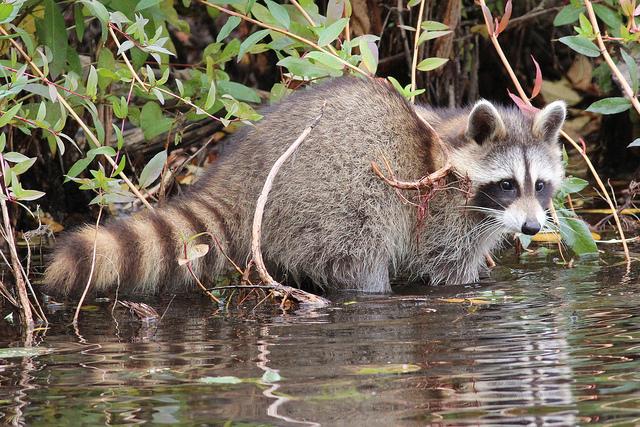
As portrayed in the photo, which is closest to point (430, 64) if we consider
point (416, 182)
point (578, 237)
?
point (416, 182)

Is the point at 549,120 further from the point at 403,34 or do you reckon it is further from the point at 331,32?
the point at 403,34

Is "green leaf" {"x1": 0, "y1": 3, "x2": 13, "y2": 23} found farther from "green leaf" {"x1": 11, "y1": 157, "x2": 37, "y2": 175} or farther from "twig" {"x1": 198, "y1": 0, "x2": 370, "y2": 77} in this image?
"twig" {"x1": 198, "y1": 0, "x2": 370, "y2": 77}

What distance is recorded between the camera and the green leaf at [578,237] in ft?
17.9

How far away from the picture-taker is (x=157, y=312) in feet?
15.3

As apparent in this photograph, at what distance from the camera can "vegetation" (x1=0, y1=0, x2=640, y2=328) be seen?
181 inches

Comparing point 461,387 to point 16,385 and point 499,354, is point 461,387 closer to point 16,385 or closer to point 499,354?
point 499,354

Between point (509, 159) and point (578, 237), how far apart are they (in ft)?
1.73

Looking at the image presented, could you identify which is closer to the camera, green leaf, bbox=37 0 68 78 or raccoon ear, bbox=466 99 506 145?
green leaf, bbox=37 0 68 78

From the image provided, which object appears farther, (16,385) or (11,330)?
(11,330)

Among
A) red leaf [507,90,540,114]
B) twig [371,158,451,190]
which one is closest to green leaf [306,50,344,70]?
twig [371,158,451,190]

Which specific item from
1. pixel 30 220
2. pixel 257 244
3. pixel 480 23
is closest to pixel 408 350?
pixel 257 244

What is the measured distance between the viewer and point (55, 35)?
5078 mm

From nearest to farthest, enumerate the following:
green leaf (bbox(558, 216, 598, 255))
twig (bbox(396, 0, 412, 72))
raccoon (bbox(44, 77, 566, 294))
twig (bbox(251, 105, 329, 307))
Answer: twig (bbox(251, 105, 329, 307))
raccoon (bbox(44, 77, 566, 294))
green leaf (bbox(558, 216, 598, 255))
twig (bbox(396, 0, 412, 72))

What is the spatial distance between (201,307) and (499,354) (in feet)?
5.53
